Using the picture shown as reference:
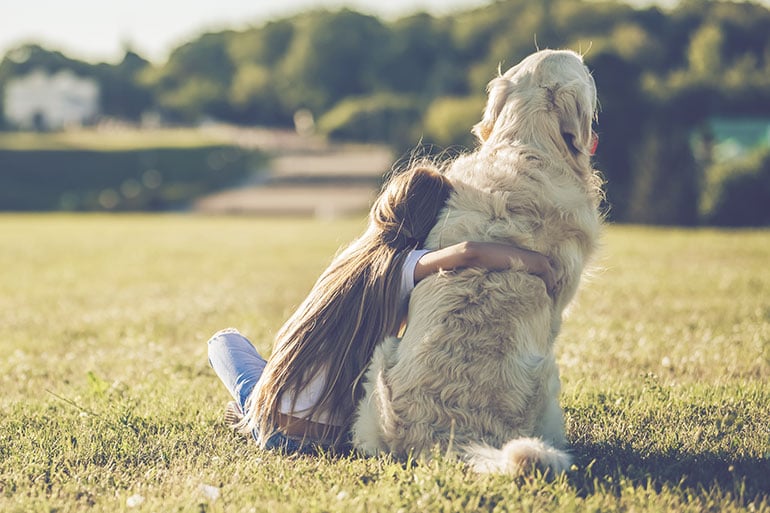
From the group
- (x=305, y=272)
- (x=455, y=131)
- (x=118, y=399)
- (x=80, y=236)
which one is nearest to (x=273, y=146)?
(x=455, y=131)

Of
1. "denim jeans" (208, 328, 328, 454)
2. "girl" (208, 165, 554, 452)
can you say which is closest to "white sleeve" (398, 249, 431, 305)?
"girl" (208, 165, 554, 452)

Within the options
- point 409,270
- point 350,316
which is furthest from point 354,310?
point 409,270

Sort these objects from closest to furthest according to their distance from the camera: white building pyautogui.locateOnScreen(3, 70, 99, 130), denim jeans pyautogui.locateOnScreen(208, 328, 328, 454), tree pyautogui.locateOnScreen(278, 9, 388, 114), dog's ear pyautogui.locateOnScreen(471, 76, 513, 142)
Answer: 1. dog's ear pyautogui.locateOnScreen(471, 76, 513, 142)
2. denim jeans pyautogui.locateOnScreen(208, 328, 328, 454)
3. white building pyautogui.locateOnScreen(3, 70, 99, 130)
4. tree pyautogui.locateOnScreen(278, 9, 388, 114)

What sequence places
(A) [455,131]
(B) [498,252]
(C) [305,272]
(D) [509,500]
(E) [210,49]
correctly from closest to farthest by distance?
(D) [509,500], (B) [498,252], (C) [305,272], (A) [455,131], (E) [210,49]

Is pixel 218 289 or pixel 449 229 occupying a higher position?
pixel 449 229

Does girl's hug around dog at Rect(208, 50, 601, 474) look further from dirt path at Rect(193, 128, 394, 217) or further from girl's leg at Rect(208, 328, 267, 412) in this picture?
dirt path at Rect(193, 128, 394, 217)

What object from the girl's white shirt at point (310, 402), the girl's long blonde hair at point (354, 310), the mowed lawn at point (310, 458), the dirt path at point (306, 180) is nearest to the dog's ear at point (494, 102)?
the girl's long blonde hair at point (354, 310)

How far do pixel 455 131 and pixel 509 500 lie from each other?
4248cm

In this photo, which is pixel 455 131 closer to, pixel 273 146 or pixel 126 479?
pixel 273 146

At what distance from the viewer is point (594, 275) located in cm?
401

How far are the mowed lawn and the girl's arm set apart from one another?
523mm

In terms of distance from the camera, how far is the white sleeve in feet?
11.8

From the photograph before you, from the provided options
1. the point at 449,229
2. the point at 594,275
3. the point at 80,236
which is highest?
the point at 449,229

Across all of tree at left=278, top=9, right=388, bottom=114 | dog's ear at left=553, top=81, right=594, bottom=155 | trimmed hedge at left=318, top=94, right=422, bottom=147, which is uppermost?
tree at left=278, top=9, right=388, bottom=114
